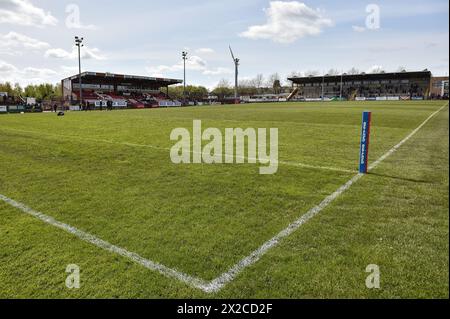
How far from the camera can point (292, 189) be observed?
605 cm

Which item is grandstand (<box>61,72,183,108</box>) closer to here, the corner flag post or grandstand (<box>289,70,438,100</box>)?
grandstand (<box>289,70,438,100</box>)

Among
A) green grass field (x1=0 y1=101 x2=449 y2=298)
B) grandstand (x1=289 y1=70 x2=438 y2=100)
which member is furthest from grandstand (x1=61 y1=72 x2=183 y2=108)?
green grass field (x1=0 y1=101 x2=449 y2=298)

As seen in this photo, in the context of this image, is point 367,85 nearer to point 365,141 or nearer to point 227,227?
point 365,141

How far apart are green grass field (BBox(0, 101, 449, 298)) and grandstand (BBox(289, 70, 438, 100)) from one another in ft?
299

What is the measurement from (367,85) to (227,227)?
113 metres

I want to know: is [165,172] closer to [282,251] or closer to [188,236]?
[188,236]

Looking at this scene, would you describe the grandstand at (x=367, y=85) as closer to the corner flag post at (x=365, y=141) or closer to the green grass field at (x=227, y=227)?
the corner flag post at (x=365, y=141)

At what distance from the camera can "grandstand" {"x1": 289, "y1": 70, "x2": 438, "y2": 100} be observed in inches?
3693

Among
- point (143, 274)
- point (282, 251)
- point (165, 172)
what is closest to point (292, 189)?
point (282, 251)

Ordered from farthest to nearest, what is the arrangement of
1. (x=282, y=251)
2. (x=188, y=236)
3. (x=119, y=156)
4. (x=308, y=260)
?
(x=119, y=156) < (x=188, y=236) < (x=282, y=251) < (x=308, y=260)

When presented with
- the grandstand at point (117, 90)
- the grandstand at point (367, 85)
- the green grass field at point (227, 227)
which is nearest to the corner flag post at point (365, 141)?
the green grass field at point (227, 227)

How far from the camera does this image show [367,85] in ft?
340

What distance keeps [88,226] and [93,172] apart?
3444mm
